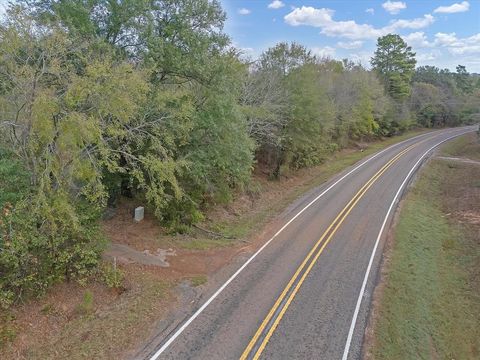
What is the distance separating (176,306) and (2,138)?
7.54 m

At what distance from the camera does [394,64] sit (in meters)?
70.3

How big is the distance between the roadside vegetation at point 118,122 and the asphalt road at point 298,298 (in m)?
3.53

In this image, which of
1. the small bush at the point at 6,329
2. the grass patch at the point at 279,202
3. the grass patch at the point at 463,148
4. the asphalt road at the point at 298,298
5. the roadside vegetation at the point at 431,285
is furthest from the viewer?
the grass patch at the point at 463,148

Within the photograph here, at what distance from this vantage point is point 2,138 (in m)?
11.3

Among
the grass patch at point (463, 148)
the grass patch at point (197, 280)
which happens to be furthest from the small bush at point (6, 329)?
the grass patch at point (463, 148)

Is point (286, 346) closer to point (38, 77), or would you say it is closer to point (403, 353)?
point (403, 353)

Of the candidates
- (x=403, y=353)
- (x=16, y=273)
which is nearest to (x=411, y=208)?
(x=403, y=353)

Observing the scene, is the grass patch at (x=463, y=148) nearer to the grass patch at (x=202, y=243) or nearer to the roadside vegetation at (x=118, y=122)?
the roadside vegetation at (x=118, y=122)

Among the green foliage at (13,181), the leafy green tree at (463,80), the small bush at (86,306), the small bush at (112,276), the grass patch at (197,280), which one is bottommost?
the grass patch at (197,280)

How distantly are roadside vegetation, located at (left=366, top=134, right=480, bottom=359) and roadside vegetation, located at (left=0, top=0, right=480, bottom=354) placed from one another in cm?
825

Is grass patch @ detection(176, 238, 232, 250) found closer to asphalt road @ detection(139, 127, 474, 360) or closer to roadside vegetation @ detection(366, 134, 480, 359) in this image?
asphalt road @ detection(139, 127, 474, 360)

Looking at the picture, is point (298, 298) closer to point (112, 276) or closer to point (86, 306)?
point (112, 276)

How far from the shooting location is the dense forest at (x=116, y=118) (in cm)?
1093

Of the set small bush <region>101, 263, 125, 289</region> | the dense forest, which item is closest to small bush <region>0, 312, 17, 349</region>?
the dense forest
